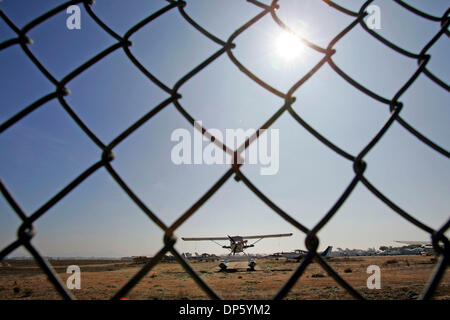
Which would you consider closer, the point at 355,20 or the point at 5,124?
the point at 5,124

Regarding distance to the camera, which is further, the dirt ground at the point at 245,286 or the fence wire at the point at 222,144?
the dirt ground at the point at 245,286

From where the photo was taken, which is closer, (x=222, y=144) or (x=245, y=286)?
(x=222, y=144)

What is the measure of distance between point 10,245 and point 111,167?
33 cm

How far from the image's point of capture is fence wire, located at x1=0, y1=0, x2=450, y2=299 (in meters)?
0.75

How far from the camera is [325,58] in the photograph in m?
1.07

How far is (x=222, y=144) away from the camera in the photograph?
0.96 meters

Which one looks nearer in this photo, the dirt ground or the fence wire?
the fence wire

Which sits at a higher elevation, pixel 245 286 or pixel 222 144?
pixel 245 286

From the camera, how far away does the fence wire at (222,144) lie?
0.75m
